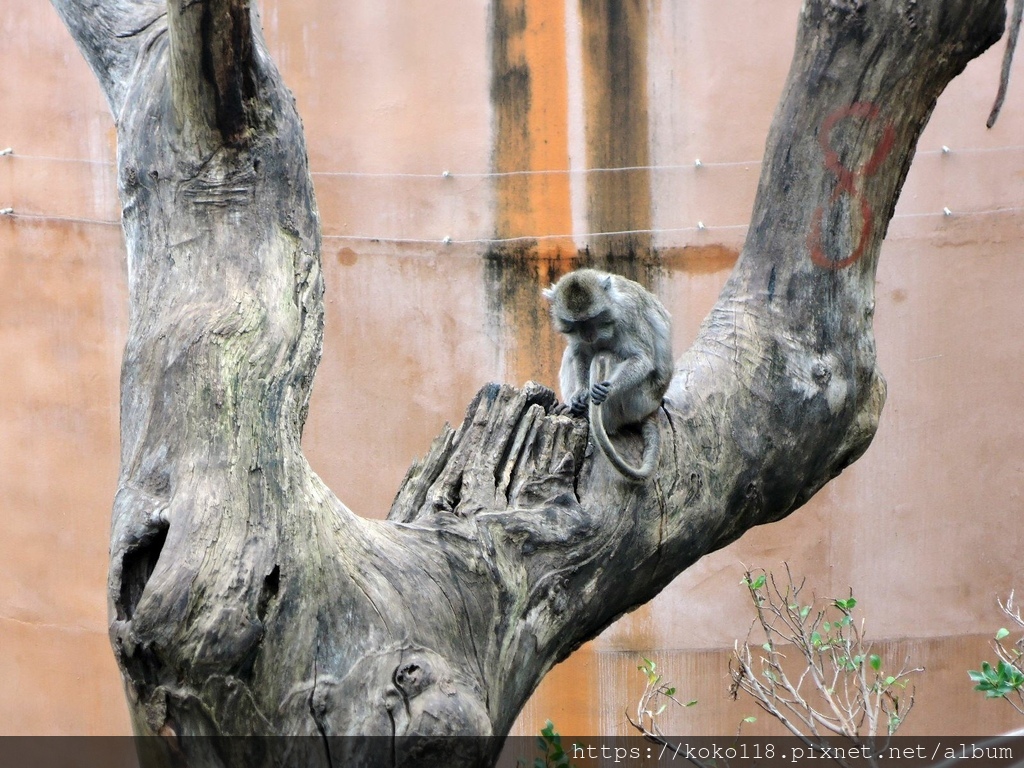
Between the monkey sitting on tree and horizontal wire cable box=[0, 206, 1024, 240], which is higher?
horizontal wire cable box=[0, 206, 1024, 240]

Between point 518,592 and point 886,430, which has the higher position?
point 518,592

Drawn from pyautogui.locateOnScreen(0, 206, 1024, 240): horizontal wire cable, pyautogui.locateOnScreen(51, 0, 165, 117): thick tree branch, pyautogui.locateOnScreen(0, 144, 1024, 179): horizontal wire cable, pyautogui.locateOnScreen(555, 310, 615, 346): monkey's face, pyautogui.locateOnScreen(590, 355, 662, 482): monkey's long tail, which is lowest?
pyautogui.locateOnScreen(590, 355, 662, 482): monkey's long tail

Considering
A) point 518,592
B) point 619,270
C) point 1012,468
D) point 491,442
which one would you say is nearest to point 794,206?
point 491,442

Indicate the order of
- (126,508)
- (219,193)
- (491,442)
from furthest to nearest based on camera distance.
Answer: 1. (491,442)
2. (219,193)
3. (126,508)

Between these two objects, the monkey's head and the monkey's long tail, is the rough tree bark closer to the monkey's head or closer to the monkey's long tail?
the monkey's long tail

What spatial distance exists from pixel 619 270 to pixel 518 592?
4938 millimetres

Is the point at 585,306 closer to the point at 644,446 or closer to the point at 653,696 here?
Result: the point at 644,446

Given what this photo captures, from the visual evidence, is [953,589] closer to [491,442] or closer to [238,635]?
[491,442]

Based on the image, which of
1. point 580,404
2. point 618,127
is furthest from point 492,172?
point 580,404

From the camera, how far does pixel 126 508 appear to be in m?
2.55

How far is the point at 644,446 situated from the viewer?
3.39 metres

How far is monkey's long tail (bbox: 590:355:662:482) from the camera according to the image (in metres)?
3.21

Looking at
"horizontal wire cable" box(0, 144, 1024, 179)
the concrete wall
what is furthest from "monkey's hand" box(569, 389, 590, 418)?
"horizontal wire cable" box(0, 144, 1024, 179)

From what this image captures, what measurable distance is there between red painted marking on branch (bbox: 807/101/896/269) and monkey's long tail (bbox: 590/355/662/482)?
28.7 inches
